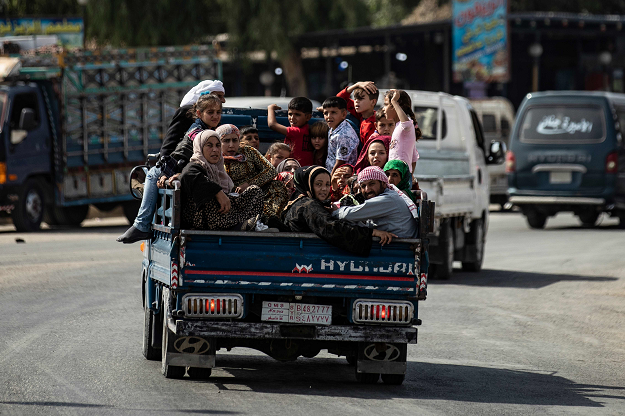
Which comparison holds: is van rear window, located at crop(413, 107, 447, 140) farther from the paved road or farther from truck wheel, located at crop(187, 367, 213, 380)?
truck wheel, located at crop(187, 367, 213, 380)

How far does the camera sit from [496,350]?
944 centimetres

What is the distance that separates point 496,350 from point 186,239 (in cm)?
345

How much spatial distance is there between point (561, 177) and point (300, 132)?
14036 millimetres

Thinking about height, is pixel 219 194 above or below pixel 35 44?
below

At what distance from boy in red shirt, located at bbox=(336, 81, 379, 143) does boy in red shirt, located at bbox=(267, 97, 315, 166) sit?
423 millimetres

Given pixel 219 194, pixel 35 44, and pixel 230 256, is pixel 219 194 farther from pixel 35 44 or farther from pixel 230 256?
pixel 35 44

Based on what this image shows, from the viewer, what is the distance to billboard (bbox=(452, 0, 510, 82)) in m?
36.4

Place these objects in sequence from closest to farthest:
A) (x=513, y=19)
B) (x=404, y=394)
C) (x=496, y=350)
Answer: (x=404, y=394), (x=496, y=350), (x=513, y=19)

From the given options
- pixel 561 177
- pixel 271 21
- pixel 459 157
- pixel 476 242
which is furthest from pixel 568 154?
pixel 271 21

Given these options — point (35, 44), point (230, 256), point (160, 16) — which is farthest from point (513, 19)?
point (230, 256)

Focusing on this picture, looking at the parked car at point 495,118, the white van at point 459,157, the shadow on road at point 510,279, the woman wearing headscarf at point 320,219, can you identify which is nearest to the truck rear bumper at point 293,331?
the woman wearing headscarf at point 320,219

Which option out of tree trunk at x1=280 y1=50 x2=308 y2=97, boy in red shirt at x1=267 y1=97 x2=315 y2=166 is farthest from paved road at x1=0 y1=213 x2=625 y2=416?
tree trunk at x1=280 y1=50 x2=308 y2=97

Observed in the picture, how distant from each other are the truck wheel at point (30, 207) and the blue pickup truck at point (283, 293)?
1349 centimetres

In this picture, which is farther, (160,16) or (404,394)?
(160,16)
